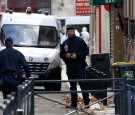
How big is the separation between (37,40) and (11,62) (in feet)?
36.2

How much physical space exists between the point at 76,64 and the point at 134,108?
4.91 meters

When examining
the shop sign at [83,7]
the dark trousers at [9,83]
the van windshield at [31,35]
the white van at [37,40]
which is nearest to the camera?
the dark trousers at [9,83]

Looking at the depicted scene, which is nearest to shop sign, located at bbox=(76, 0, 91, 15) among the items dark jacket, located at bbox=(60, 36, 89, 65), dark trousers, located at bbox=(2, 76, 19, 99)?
dark jacket, located at bbox=(60, 36, 89, 65)

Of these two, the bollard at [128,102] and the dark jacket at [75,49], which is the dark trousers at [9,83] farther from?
the dark jacket at [75,49]

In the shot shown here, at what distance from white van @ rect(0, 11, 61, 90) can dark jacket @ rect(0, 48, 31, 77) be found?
9508 millimetres

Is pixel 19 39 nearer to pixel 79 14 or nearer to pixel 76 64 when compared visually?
pixel 76 64

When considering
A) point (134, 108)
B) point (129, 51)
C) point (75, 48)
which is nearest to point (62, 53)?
point (75, 48)

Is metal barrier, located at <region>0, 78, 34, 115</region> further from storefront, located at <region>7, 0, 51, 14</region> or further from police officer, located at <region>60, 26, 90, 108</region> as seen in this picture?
storefront, located at <region>7, 0, 51, 14</region>

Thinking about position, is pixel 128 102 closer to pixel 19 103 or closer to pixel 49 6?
pixel 19 103

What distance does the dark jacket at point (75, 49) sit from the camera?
19984 millimetres

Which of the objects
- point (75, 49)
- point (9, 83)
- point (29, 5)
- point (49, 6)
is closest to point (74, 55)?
point (75, 49)

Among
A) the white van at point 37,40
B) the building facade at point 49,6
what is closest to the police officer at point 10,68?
the white van at point 37,40

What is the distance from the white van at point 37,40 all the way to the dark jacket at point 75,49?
6505 mm

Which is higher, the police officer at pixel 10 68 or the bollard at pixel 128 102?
the police officer at pixel 10 68
